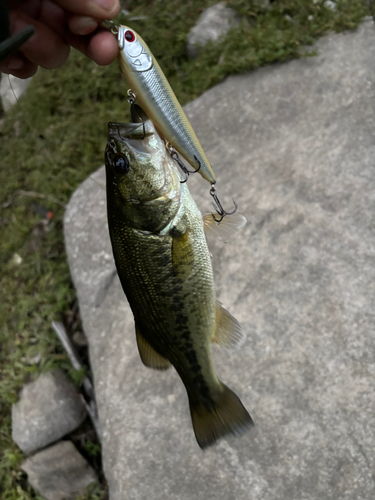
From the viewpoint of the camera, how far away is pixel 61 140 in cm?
468

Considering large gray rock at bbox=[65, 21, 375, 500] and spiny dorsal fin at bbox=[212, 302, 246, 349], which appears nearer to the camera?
spiny dorsal fin at bbox=[212, 302, 246, 349]

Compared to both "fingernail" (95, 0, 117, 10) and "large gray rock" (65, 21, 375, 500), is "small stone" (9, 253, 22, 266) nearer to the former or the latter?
"large gray rock" (65, 21, 375, 500)

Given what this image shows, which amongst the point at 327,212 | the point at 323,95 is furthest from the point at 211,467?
the point at 323,95

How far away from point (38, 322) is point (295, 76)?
124 inches

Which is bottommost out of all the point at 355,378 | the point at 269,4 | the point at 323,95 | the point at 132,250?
the point at 355,378

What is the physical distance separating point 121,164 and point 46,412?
2.54 meters

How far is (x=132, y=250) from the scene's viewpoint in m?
1.63

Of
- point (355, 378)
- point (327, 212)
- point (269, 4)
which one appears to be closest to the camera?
point (355, 378)

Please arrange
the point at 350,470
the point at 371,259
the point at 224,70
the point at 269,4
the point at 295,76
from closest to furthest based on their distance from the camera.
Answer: the point at 350,470 < the point at 371,259 < the point at 295,76 < the point at 224,70 < the point at 269,4

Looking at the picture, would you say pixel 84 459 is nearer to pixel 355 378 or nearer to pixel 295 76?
pixel 355 378

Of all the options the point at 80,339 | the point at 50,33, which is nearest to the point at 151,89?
the point at 50,33

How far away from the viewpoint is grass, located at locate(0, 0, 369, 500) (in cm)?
366

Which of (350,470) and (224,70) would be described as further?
(224,70)

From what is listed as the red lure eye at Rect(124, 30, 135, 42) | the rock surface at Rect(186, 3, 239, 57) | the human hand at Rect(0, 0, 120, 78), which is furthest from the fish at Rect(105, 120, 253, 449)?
the rock surface at Rect(186, 3, 239, 57)
